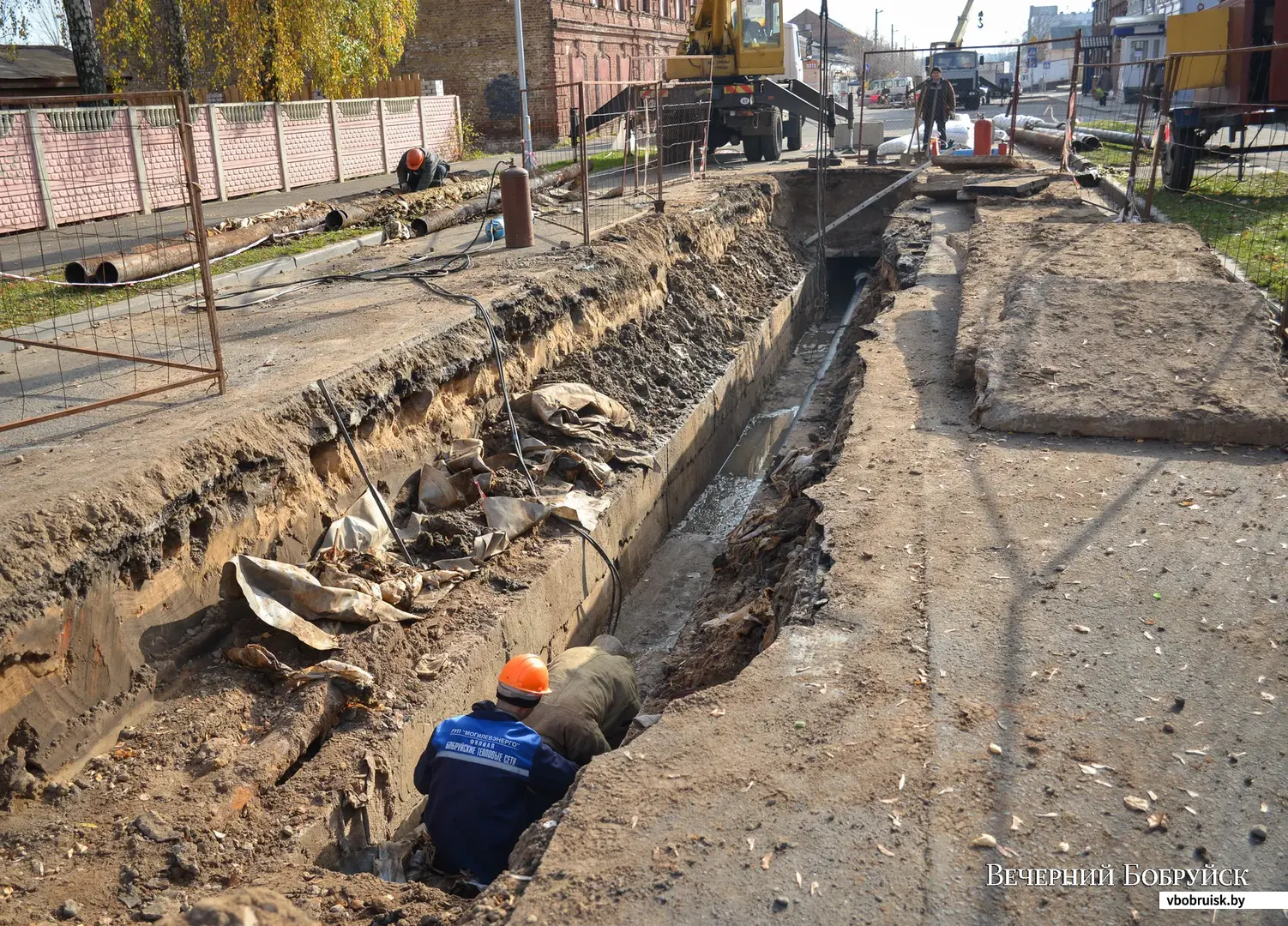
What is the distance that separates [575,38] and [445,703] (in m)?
33.7

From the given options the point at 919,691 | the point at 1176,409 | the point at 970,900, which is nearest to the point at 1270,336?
the point at 1176,409

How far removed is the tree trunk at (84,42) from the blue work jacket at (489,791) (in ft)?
52.8

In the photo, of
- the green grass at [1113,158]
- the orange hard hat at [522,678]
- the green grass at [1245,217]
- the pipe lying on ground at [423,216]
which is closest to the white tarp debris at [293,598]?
the orange hard hat at [522,678]

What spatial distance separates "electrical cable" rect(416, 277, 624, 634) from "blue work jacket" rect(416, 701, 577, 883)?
11.0 feet

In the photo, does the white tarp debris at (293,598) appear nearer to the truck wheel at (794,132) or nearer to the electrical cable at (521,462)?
the electrical cable at (521,462)

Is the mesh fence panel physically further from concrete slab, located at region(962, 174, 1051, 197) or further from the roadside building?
the roadside building

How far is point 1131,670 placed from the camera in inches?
168

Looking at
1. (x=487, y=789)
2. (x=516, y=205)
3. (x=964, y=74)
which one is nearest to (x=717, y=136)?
(x=516, y=205)

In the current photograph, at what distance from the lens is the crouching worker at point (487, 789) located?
4.46m

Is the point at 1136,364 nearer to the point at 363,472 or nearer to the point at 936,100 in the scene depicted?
the point at 363,472

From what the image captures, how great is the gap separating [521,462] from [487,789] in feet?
13.4

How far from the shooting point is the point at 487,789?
4.46 m

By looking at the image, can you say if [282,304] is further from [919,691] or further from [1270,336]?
[1270,336]

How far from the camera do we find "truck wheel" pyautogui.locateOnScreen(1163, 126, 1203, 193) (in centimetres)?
1630
